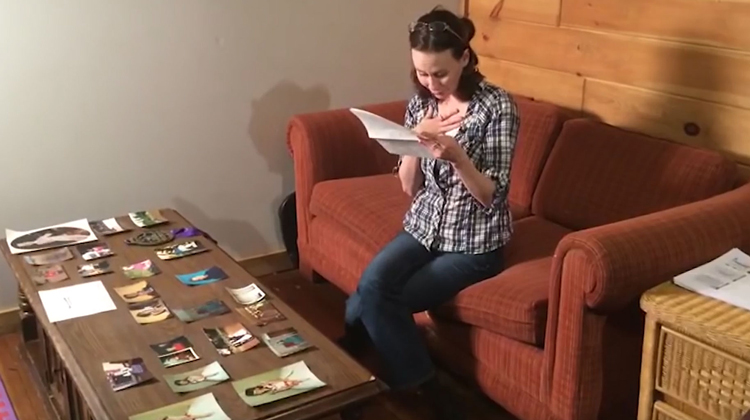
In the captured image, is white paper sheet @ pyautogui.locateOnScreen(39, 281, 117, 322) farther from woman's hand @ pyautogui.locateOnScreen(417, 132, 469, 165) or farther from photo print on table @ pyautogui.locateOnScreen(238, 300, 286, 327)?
woman's hand @ pyautogui.locateOnScreen(417, 132, 469, 165)

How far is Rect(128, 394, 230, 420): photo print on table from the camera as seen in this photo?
157 cm

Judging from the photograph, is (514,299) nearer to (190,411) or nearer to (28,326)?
(190,411)

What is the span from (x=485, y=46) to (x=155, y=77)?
4.33 feet

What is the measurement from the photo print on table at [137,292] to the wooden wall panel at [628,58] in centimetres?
166

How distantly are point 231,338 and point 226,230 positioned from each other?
136 cm

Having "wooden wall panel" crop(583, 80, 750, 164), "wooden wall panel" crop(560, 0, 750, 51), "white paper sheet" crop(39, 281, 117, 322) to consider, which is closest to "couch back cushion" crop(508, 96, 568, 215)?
"wooden wall panel" crop(583, 80, 750, 164)

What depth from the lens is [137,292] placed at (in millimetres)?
2107

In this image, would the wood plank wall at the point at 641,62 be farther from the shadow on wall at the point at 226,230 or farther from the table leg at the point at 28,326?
the table leg at the point at 28,326

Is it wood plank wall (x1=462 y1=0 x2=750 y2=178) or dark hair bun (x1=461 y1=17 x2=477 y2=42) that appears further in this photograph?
wood plank wall (x1=462 y1=0 x2=750 y2=178)

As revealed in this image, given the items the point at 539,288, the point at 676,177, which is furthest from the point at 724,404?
the point at 676,177

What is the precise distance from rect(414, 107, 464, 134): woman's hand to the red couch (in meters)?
0.38

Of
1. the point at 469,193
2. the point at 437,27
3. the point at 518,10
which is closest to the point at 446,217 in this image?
the point at 469,193

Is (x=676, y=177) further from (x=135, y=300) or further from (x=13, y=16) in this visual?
(x=13, y=16)

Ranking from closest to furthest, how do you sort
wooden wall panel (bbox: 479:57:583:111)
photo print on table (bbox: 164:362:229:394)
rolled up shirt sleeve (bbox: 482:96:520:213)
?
photo print on table (bbox: 164:362:229:394)
rolled up shirt sleeve (bbox: 482:96:520:213)
wooden wall panel (bbox: 479:57:583:111)
